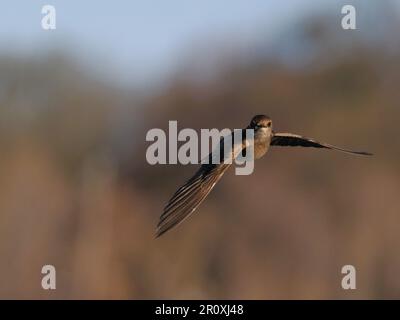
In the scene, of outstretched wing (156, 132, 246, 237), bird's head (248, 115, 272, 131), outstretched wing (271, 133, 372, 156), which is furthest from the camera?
outstretched wing (271, 133, 372, 156)

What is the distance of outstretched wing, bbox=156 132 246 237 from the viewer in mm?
7766

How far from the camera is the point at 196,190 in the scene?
25.9 feet

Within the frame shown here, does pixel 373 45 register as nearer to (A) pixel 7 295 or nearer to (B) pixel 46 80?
(B) pixel 46 80

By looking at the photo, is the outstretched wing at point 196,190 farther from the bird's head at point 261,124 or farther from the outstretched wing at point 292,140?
the outstretched wing at point 292,140

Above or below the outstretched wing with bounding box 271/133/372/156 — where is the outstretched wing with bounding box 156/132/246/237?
below

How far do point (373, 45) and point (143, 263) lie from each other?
35.1 feet

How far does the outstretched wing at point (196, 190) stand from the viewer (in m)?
7.77

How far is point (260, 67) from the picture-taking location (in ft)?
97.7

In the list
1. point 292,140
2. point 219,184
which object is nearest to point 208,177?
point 292,140

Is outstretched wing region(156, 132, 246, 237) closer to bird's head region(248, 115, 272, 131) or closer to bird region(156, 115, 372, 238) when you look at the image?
bird region(156, 115, 372, 238)

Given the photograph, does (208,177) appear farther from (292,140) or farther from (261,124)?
(292,140)

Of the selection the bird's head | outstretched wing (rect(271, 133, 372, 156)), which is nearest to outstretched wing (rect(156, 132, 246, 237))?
the bird's head

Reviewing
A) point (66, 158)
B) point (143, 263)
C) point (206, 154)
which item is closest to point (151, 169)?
point (66, 158)
